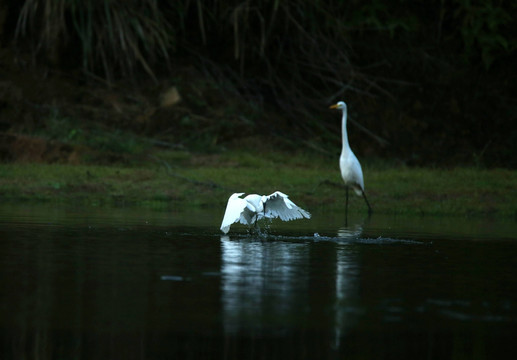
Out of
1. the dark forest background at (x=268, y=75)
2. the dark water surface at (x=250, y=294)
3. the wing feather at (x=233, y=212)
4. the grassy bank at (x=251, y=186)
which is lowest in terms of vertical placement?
the dark water surface at (x=250, y=294)

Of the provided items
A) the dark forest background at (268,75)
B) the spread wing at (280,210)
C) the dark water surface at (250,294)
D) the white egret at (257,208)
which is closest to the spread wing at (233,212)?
the white egret at (257,208)

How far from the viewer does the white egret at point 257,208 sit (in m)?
11.3

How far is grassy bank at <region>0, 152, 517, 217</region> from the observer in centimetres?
1689

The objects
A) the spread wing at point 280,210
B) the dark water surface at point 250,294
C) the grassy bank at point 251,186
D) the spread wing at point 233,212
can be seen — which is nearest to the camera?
the dark water surface at point 250,294

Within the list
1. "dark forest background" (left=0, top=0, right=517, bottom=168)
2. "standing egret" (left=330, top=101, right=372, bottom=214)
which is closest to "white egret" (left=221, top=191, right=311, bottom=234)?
"standing egret" (left=330, top=101, right=372, bottom=214)

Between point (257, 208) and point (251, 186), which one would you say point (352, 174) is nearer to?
point (251, 186)

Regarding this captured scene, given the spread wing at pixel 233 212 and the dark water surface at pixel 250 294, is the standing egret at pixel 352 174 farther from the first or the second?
the spread wing at pixel 233 212

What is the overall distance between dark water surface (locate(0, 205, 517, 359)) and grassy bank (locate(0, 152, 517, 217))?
4.43 meters

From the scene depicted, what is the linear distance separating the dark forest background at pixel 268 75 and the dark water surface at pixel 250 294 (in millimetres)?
10457

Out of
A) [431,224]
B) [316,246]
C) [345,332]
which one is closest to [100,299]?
[345,332]

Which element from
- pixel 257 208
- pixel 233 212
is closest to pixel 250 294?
pixel 233 212

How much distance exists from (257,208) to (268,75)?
1324cm

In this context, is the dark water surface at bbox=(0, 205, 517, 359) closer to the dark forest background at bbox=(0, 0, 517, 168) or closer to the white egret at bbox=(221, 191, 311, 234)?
the white egret at bbox=(221, 191, 311, 234)

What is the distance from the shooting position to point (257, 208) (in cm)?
1189
